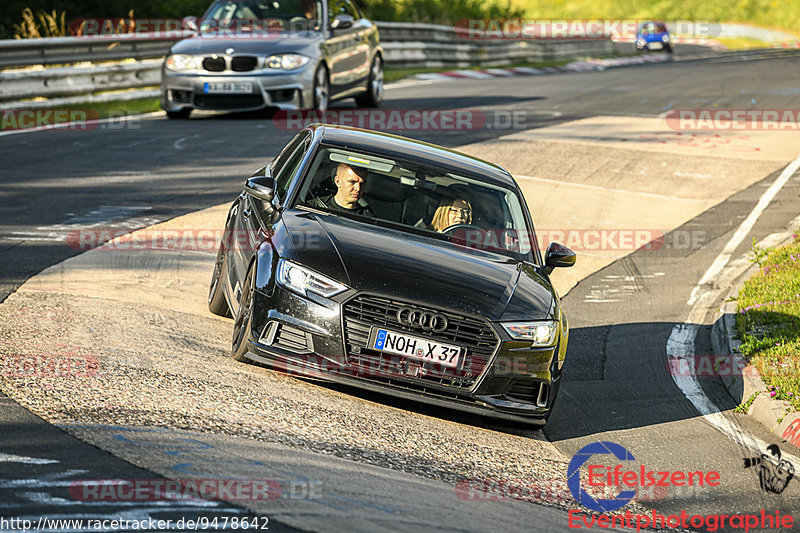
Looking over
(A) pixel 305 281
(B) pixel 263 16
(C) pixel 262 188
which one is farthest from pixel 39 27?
(A) pixel 305 281

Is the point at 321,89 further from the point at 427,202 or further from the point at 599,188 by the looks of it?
the point at 427,202

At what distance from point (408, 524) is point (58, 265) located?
5428 mm

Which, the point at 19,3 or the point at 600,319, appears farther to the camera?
the point at 19,3

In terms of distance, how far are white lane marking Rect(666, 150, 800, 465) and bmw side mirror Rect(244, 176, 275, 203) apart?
333cm

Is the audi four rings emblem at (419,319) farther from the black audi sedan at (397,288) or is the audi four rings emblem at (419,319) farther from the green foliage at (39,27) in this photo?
the green foliage at (39,27)

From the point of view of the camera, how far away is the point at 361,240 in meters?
6.77

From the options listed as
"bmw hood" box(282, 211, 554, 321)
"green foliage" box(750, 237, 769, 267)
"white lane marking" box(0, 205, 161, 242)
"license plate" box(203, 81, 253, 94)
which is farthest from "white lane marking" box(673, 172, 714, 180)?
"bmw hood" box(282, 211, 554, 321)

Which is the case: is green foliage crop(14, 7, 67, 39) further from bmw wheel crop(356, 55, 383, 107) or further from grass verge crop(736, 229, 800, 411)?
grass verge crop(736, 229, 800, 411)

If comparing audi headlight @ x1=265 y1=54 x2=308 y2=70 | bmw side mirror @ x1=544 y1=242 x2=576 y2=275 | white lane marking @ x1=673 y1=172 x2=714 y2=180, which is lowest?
white lane marking @ x1=673 y1=172 x2=714 y2=180

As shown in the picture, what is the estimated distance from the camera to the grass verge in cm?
782

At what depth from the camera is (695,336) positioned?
9555 millimetres

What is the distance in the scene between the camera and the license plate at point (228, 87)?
1662 centimetres

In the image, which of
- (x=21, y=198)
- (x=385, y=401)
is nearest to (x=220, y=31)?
(x=21, y=198)

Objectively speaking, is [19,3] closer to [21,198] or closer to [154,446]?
[21,198]
